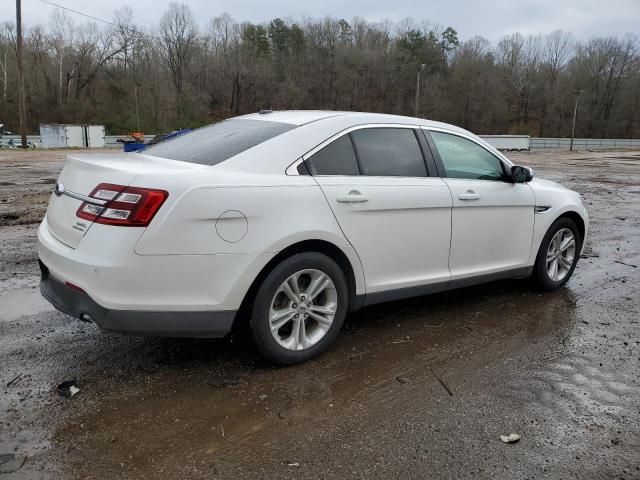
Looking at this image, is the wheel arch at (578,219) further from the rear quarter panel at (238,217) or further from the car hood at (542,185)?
the rear quarter panel at (238,217)

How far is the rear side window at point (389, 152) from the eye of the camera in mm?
3895

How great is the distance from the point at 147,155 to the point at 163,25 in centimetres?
9426

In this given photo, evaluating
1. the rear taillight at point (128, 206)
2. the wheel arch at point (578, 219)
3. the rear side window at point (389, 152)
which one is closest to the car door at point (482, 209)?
the rear side window at point (389, 152)

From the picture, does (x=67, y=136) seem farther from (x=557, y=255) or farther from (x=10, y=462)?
(x=10, y=462)

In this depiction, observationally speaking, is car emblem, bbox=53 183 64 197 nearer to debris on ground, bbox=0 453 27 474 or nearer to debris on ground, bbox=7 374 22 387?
debris on ground, bbox=7 374 22 387

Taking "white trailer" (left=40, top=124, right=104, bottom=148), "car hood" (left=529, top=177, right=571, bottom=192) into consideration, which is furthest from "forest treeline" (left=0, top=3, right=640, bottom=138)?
"car hood" (left=529, top=177, right=571, bottom=192)

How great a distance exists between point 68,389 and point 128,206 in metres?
1.15

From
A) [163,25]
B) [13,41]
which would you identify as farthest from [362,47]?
[13,41]

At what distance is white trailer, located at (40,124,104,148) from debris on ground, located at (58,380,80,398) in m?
44.3

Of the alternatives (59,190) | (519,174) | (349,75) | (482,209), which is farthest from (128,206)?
(349,75)

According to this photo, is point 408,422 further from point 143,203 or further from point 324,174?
point 143,203

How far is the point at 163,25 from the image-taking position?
289 ft

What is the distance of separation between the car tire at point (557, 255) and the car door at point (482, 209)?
28 cm

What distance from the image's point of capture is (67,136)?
1681 inches
